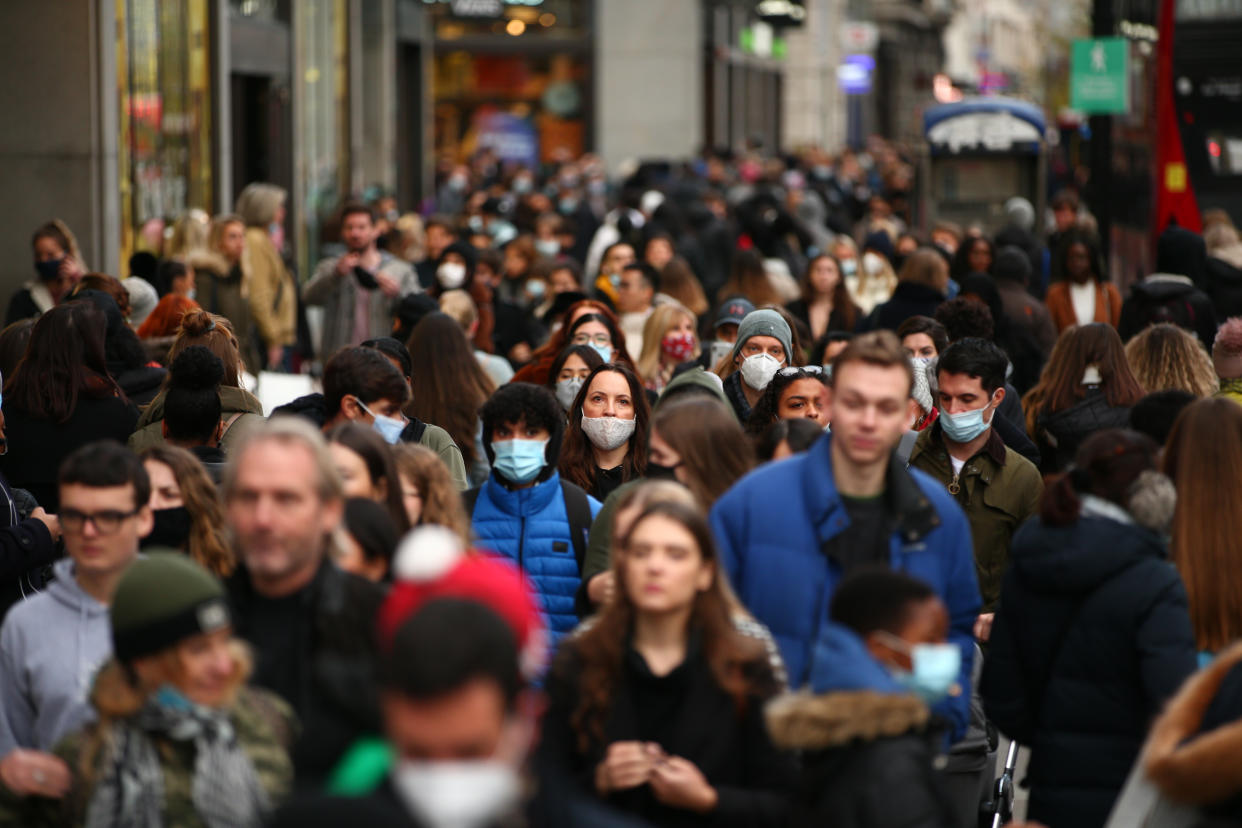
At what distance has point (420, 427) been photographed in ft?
24.4

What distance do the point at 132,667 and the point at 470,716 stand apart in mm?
1286

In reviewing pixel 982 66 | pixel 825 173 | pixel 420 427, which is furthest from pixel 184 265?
pixel 982 66

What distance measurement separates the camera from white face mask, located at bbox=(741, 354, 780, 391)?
830 cm

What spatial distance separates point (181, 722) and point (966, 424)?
3994mm

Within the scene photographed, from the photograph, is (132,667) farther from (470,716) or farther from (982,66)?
(982,66)

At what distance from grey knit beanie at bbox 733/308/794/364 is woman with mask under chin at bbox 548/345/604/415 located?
0.71 m

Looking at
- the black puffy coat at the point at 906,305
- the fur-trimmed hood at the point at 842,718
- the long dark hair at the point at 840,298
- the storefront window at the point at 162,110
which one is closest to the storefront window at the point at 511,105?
the storefront window at the point at 162,110

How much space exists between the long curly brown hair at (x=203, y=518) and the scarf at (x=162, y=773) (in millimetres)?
1708

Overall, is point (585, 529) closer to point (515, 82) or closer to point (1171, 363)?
point (1171, 363)

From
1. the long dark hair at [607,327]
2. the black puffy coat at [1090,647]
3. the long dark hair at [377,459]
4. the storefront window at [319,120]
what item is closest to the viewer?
the black puffy coat at [1090,647]

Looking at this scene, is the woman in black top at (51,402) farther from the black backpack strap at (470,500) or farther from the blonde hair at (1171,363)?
the blonde hair at (1171,363)

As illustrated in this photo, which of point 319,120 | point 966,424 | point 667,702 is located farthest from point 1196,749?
point 319,120

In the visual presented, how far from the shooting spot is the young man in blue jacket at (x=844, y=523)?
4832 millimetres

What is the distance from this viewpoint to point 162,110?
1688 cm
